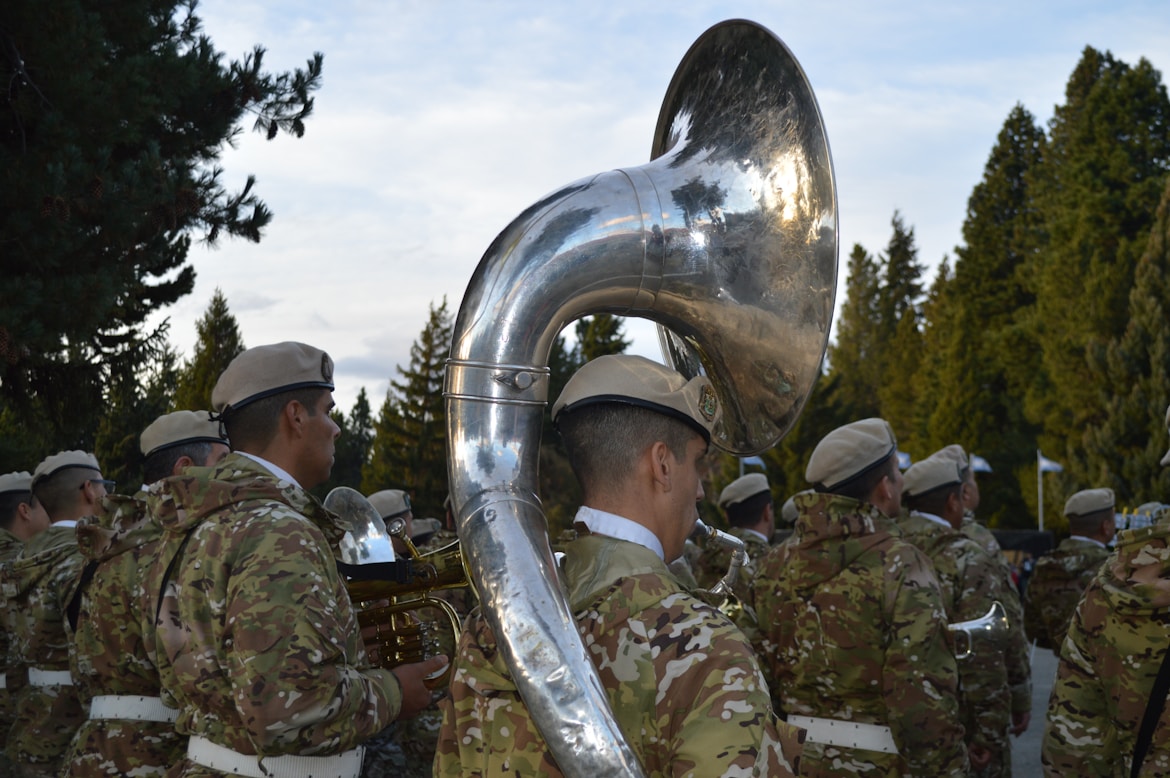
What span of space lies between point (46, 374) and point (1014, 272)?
141ft

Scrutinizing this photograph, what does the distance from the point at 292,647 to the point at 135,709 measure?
129cm

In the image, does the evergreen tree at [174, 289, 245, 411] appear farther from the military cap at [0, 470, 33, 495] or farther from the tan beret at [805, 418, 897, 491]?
the tan beret at [805, 418, 897, 491]

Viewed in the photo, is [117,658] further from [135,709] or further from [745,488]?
[745,488]

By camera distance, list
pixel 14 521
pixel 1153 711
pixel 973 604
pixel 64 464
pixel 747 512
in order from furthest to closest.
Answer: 1. pixel 747 512
2. pixel 14 521
3. pixel 973 604
4. pixel 64 464
5. pixel 1153 711

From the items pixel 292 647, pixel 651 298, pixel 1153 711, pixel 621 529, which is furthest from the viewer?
pixel 1153 711

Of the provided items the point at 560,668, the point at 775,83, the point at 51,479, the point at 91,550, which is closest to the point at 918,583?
the point at 775,83

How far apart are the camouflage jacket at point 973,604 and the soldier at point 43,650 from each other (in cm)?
386

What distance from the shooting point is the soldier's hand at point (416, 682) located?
10.1 ft

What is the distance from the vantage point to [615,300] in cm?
223

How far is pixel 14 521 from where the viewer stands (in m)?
6.78

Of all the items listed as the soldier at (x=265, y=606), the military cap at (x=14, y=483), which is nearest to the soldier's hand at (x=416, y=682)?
the soldier at (x=265, y=606)

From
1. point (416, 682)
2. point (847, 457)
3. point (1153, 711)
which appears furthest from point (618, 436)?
point (847, 457)

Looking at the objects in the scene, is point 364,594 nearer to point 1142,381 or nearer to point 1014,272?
point 1142,381

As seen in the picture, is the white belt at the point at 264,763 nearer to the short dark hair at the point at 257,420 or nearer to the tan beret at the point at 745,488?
the short dark hair at the point at 257,420
